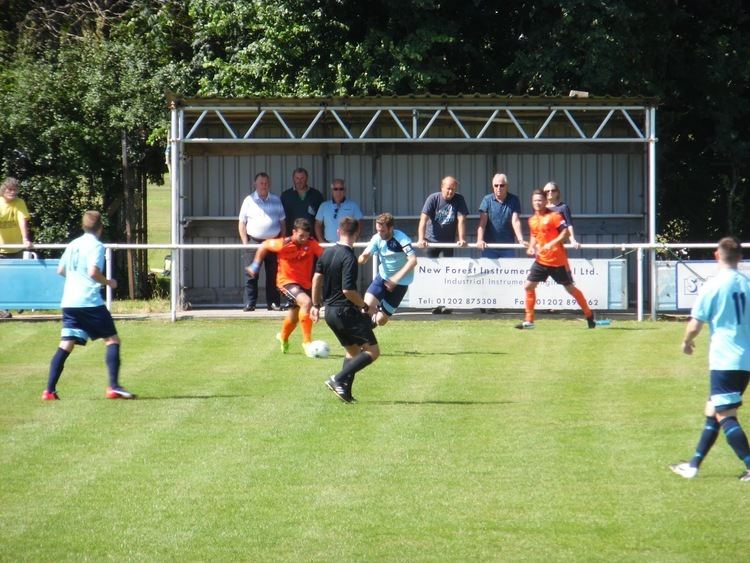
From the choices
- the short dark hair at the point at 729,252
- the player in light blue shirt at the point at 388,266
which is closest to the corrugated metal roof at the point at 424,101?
the player in light blue shirt at the point at 388,266

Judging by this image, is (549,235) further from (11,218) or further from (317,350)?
(11,218)

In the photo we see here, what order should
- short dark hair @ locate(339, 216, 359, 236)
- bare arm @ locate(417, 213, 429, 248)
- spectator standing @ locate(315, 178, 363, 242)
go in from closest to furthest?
1. short dark hair @ locate(339, 216, 359, 236)
2. bare arm @ locate(417, 213, 429, 248)
3. spectator standing @ locate(315, 178, 363, 242)

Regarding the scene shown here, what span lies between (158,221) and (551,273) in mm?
30975

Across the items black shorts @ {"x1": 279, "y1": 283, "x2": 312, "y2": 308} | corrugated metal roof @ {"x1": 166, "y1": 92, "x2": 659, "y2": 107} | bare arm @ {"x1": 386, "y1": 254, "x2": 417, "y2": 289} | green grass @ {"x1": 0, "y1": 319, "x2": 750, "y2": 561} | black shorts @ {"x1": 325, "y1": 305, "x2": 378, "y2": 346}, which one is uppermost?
corrugated metal roof @ {"x1": 166, "y1": 92, "x2": 659, "y2": 107}

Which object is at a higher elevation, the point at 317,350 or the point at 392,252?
the point at 392,252

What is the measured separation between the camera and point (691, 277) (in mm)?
18781

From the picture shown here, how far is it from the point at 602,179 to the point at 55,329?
373 inches

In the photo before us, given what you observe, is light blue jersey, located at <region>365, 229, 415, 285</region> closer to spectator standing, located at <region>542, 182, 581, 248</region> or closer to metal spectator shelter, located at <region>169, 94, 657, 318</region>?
spectator standing, located at <region>542, 182, 581, 248</region>

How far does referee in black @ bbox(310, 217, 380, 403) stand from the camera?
1224 cm

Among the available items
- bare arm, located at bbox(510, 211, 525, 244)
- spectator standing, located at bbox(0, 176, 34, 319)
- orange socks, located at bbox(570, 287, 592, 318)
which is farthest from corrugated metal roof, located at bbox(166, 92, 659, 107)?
orange socks, located at bbox(570, 287, 592, 318)

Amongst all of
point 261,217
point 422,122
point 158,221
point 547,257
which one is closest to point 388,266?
point 547,257

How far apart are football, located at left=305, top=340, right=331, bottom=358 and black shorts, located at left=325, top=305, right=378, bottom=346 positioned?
275 cm

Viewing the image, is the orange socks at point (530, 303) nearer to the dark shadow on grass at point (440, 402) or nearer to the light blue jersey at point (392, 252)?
the light blue jersey at point (392, 252)

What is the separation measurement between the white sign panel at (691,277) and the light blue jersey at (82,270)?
913 centimetres
